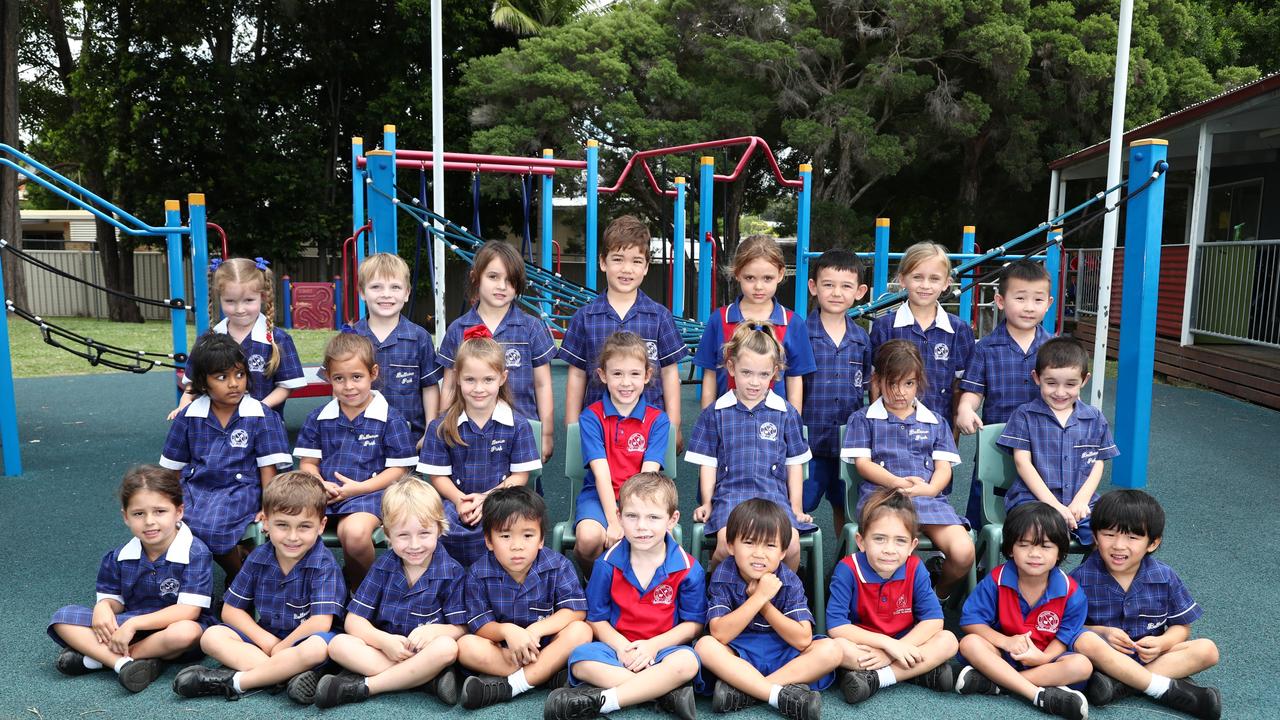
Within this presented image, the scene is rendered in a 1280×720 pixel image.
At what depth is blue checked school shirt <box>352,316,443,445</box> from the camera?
11.5 feet

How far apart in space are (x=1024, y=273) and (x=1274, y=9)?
60.5 ft

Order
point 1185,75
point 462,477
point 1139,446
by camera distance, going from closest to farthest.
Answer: point 462,477
point 1139,446
point 1185,75

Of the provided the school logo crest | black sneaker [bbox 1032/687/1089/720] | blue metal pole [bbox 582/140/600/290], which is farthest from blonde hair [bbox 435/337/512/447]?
blue metal pole [bbox 582/140/600/290]

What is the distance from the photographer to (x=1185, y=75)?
14562mm

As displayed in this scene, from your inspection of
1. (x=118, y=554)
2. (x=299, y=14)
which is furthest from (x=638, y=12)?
(x=118, y=554)

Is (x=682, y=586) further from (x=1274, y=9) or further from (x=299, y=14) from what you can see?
(x=1274, y=9)

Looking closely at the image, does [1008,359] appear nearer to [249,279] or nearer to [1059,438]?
[1059,438]

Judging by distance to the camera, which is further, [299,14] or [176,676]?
[299,14]

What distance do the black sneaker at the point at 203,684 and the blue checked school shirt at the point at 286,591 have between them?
0.22 metres

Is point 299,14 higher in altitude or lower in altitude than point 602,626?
higher

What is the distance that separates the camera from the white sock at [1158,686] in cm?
250

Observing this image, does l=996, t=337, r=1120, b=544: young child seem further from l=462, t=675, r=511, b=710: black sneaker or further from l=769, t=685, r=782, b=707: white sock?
l=462, t=675, r=511, b=710: black sneaker

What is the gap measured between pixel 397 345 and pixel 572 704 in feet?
5.58

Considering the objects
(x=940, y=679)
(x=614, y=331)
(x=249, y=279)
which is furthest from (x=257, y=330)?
(x=940, y=679)
